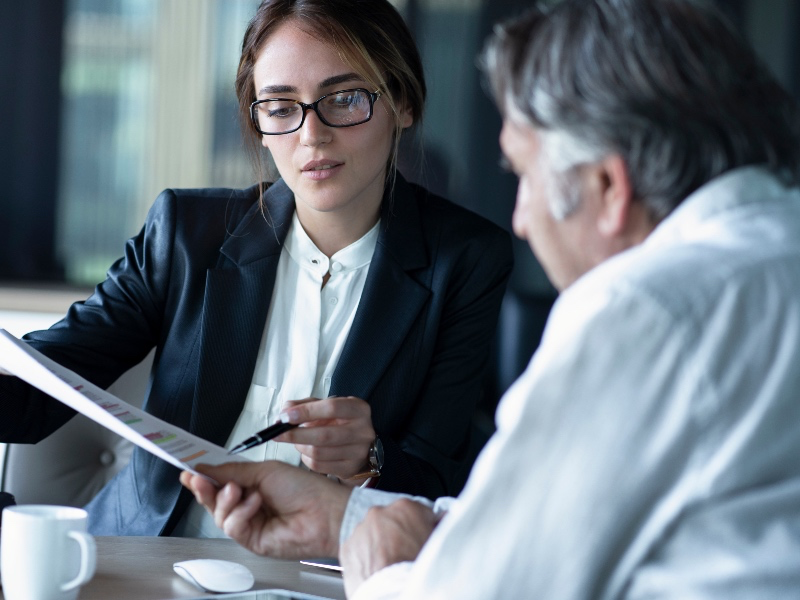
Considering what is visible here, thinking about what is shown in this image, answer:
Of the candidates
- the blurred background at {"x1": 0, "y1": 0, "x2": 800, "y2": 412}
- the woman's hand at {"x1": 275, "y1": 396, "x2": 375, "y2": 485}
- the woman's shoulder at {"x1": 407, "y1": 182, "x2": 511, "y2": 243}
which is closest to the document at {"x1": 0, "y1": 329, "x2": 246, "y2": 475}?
the woman's hand at {"x1": 275, "y1": 396, "x2": 375, "y2": 485}

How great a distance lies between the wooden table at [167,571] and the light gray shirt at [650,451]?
39 cm

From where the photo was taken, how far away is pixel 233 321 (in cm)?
162

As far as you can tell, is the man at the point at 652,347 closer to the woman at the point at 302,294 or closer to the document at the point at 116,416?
the document at the point at 116,416

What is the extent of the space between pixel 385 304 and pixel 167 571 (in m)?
0.72

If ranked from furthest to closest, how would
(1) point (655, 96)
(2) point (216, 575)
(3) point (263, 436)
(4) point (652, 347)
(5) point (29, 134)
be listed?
(5) point (29, 134) < (3) point (263, 436) < (2) point (216, 575) < (1) point (655, 96) < (4) point (652, 347)

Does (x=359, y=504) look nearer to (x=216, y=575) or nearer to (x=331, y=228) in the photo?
(x=216, y=575)

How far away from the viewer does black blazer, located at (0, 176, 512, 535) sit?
156 cm

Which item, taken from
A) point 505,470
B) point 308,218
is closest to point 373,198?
point 308,218

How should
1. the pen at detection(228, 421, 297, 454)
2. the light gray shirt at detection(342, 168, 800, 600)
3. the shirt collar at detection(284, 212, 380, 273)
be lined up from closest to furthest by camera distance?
the light gray shirt at detection(342, 168, 800, 600), the pen at detection(228, 421, 297, 454), the shirt collar at detection(284, 212, 380, 273)

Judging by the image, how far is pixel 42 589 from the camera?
888mm

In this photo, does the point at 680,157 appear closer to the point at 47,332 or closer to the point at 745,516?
the point at 745,516

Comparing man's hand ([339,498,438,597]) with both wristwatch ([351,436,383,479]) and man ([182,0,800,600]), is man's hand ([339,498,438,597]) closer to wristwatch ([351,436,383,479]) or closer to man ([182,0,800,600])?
man ([182,0,800,600])

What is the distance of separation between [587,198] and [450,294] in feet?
3.06

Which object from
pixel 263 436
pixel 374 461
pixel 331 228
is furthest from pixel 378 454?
pixel 331 228
